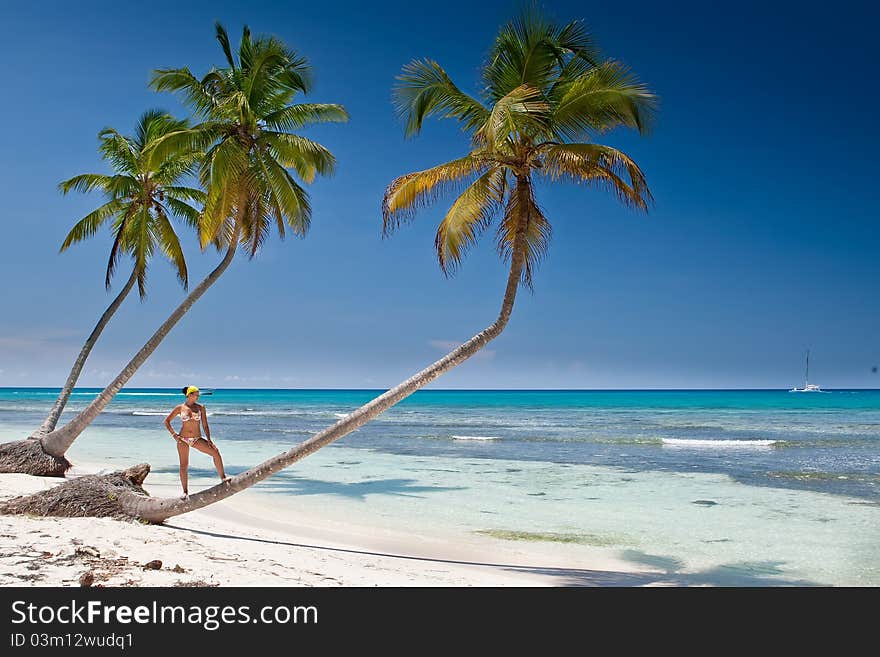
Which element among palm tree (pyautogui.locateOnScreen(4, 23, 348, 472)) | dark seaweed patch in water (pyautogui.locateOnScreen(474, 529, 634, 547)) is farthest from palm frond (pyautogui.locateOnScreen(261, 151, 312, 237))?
dark seaweed patch in water (pyautogui.locateOnScreen(474, 529, 634, 547))

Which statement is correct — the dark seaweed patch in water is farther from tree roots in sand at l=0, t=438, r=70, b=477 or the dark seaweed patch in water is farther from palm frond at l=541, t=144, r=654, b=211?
tree roots in sand at l=0, t=438, r=70, b=477

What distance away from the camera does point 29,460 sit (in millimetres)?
13117

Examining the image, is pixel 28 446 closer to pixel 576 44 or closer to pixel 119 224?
pixel 119 224

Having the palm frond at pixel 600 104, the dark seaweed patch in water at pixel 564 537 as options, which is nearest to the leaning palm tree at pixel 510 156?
the palm frond at pixel 600 104

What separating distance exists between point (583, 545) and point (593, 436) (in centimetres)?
2210

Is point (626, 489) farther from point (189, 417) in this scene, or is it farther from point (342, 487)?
point (189, 417)

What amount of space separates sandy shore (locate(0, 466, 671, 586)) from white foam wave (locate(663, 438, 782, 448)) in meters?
19.7

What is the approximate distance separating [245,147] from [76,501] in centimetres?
708

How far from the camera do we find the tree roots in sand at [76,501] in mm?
8242

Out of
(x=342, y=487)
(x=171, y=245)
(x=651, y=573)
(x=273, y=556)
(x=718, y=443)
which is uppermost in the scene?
(x=171, y=245)

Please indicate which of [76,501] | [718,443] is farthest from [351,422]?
[718,443]

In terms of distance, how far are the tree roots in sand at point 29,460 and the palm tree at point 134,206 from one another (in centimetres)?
64
